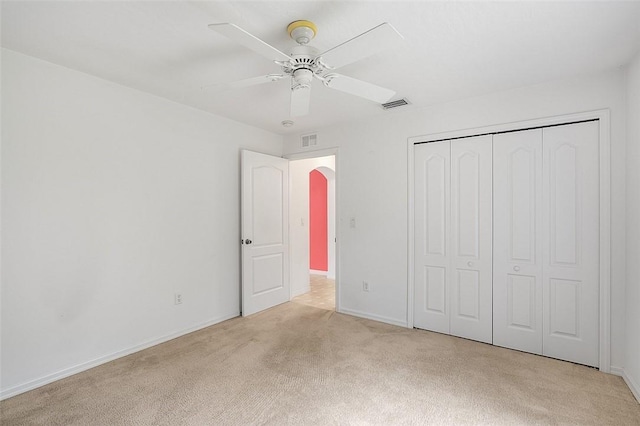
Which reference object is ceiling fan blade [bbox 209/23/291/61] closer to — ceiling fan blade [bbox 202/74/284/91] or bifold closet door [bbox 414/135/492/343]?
ceiling fan blade [bbox 202/74/284/91]

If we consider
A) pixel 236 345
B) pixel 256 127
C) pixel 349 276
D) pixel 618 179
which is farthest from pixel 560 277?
pixel 256 127

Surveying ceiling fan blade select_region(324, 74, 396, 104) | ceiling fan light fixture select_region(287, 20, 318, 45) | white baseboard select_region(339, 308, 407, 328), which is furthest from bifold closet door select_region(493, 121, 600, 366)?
ceiling fan light fixture select_region(287, 20, 318, 45)

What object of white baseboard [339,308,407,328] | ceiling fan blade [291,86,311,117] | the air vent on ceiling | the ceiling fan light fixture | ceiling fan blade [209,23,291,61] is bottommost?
white baseboard [339,308,407,328]

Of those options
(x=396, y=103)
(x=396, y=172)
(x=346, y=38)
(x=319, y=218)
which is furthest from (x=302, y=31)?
(x=319, y=218)

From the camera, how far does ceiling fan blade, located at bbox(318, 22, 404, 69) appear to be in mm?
1514

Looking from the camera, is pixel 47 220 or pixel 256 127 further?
pixel 256 127

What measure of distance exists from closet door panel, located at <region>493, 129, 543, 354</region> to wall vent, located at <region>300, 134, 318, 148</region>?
2.15 m

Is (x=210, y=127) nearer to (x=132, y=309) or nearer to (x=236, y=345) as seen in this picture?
(x=132, y=309)

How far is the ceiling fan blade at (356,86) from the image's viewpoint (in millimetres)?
2051

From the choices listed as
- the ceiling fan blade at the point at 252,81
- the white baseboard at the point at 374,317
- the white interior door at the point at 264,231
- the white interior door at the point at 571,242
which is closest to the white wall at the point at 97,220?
the white interior door at the point at 264,231

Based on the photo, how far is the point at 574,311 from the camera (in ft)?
8.79

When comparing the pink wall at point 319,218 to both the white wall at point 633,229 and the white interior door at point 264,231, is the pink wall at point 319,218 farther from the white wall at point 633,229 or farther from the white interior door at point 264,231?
the white wall at point 633,229

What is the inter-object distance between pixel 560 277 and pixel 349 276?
213 centimetres

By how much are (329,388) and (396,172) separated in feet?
7.63
